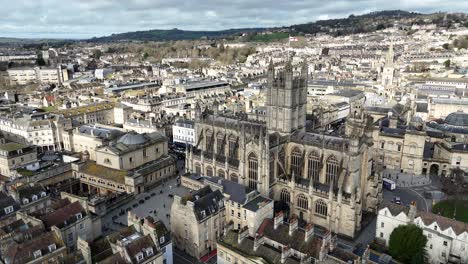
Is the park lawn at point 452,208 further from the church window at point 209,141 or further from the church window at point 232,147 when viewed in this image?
the church window at point 209,141

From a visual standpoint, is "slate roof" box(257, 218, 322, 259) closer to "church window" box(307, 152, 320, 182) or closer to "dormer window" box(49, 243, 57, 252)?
"church window" box(307, 152, 320, 182)

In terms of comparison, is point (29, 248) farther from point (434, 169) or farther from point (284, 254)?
point (434, 169)

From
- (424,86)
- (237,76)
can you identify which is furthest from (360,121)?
(237,76)

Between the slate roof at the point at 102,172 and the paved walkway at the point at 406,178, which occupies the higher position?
the slate roof at the point at 102,172

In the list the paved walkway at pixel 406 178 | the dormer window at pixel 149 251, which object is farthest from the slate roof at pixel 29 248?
the paved walkway at pixel 406 178

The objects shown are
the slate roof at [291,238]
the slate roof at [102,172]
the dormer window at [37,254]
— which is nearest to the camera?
the dormer window at [37,254]

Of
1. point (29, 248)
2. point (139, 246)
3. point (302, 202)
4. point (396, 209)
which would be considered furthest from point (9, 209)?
point (396, 209)

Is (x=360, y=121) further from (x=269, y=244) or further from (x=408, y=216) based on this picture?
(x=269, y=244)
